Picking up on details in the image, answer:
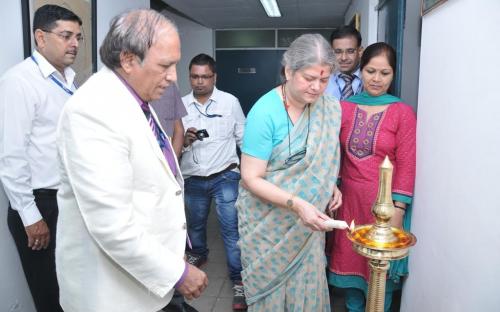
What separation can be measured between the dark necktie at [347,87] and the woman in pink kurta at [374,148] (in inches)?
14.4

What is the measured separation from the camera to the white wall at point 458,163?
1.00 m

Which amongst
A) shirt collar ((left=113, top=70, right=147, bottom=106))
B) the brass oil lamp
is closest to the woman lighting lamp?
the brass oil lamp

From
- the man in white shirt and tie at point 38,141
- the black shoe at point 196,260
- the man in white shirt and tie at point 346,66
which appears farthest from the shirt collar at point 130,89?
the black shoe at point 196,260

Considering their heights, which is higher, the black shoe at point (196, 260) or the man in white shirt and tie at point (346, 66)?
the man in white shirt and tie at point (346, 66)

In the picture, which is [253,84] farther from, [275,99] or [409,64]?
Result: [275,99]

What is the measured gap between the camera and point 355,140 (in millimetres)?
1746

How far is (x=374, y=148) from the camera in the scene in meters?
1.71

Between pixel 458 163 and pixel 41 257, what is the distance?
5.28ft

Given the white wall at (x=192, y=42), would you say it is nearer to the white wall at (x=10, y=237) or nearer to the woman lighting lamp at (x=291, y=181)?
the white wall at (x=10, y=237)

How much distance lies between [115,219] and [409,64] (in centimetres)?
160

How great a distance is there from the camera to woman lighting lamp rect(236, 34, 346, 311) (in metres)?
1.43

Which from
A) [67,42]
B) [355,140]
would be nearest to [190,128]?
[67,42]

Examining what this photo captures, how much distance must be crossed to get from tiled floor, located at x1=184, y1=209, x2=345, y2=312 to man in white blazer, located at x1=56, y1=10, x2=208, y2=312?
1328 millimetres

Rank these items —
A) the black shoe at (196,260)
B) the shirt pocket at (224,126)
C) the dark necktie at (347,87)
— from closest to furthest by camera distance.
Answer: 1. the dark necktie at (347,87)
2. the shirt pocket at (224,126)
3. the black shoe at (196,260)
